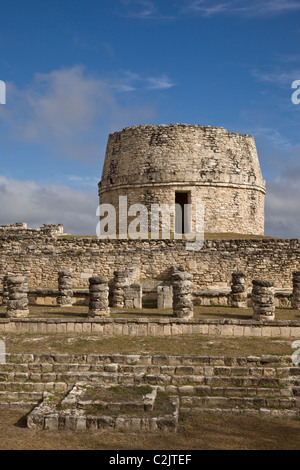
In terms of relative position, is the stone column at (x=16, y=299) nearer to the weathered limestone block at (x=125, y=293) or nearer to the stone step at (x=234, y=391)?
the weathered limestone block at (x=125, y=293)

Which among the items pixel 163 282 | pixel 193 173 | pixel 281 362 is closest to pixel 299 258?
pixel 163 282

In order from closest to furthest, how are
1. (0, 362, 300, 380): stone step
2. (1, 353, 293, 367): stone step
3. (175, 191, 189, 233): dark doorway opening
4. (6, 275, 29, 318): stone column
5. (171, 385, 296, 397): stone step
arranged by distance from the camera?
(171, 385, 296, 397): stone step, (0, 362, 300, 380): stone step, (1, 353, 293, 367): stone step, (6, 275, 29, 318): stone column, (175, 191, 189, 233): dark doorway opening

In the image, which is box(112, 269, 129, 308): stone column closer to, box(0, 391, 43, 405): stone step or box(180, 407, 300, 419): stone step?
box(0, 391, 43, 405): stone step

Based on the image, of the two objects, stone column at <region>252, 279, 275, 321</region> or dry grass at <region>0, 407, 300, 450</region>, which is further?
stone column at <region>252, 279, 275, 321</region>

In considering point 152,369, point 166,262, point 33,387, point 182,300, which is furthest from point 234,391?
point 166,262

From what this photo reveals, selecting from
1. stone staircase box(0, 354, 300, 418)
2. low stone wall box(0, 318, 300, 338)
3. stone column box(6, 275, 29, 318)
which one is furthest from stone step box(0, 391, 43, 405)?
stone column box(6, 275, 29, 318)

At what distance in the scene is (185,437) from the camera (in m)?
5.59

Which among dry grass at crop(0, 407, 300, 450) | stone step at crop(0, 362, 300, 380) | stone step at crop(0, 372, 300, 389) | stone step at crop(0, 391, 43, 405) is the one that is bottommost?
dry grass at crop(0, 407, 300, 450)

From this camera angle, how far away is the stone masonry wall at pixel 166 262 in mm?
16078

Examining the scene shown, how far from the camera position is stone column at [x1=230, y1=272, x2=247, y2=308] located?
Result: 1370 centimetres

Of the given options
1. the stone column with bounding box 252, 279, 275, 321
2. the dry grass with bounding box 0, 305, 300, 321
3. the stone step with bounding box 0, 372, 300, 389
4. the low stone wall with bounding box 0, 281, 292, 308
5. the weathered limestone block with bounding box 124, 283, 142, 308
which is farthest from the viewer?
the low stone wall with bounding box 0, 281, 292, 308

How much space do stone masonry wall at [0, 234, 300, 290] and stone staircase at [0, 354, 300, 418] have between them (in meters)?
8.10

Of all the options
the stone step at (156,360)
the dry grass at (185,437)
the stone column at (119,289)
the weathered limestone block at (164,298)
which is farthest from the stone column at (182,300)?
the dry grass at (185,437)
